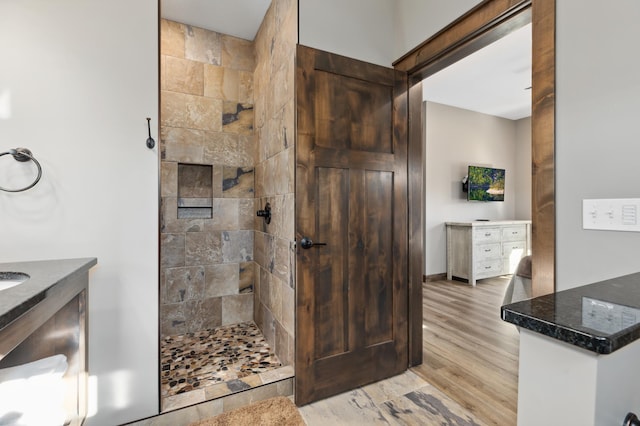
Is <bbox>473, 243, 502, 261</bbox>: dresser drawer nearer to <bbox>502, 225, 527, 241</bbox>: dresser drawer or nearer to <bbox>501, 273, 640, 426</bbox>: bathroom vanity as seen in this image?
<bbox>502, 225, 527, 241</bbox>: dresser drawer

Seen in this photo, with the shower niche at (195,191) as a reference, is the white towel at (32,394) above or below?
below

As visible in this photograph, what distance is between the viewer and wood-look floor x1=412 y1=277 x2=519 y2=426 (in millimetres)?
1848

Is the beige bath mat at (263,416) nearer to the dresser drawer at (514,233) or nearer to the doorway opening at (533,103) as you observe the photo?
the doorway opening at (533,103)

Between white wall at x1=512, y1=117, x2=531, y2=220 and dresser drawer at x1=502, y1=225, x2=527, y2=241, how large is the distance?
0.84 m

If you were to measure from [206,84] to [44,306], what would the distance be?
2454 mm

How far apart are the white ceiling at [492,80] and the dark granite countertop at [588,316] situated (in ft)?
9.78

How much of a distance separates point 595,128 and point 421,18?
131 centimetres

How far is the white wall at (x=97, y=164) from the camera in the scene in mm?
1353

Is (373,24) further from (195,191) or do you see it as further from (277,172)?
(195,191)

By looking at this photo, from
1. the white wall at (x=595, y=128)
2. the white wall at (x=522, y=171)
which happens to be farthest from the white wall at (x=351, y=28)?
the white wall at (x=522, y=171)

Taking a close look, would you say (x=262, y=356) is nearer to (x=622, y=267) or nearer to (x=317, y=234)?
(x=317, y=234)

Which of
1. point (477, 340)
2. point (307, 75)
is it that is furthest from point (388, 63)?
point (477, 340)

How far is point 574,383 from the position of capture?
59 cm

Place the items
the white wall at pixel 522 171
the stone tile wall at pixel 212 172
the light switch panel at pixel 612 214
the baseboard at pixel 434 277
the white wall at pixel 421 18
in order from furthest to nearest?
1. the white wall at pixel 522 171
2. the baseboard at pixel 434 277
3. the stone tile wall at pixel 212 172
4. the white wall at pixel 421 18
5. the light switch panel at pixel 612 214
